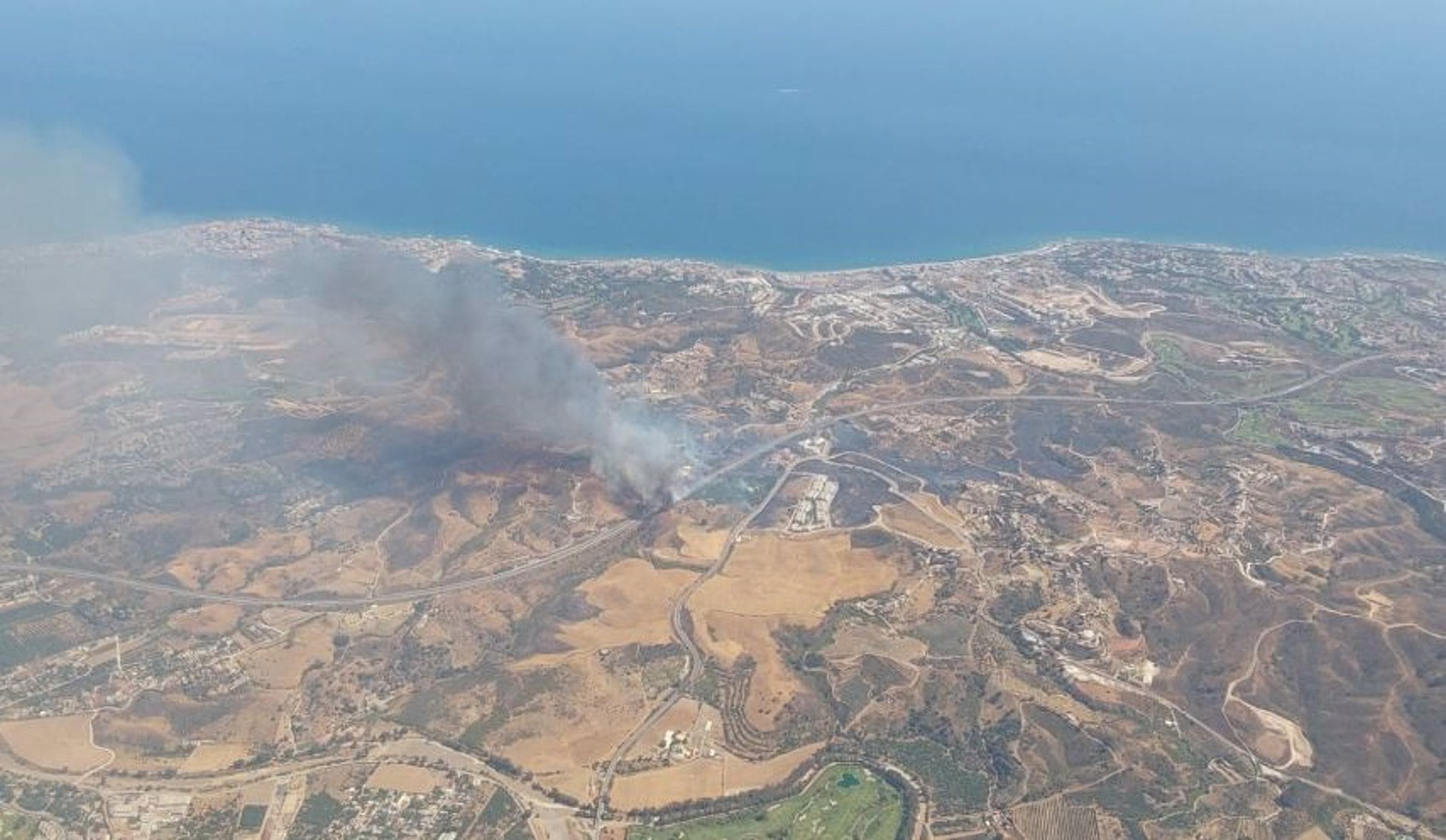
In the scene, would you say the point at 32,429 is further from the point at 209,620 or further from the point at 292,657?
the point at 292,657

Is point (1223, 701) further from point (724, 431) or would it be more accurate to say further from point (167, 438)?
point (167, 438)

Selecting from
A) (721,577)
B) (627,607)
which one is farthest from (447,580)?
(721,577)

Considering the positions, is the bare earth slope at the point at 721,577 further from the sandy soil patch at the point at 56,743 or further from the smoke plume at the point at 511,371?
the smoke plume at the point at 511,371

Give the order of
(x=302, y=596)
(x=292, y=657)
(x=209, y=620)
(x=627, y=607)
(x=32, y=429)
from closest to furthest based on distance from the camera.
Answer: (x=292, y=657), (x=209, y=620), (x=627, y=607), (x=302, y=596), (x=32, y=429)

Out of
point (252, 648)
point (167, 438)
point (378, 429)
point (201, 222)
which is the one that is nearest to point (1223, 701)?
point (252, 648)

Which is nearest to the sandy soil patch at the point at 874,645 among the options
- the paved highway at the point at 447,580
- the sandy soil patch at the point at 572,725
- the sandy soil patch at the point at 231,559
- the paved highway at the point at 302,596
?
the sandy soil patch at the point at 572,725

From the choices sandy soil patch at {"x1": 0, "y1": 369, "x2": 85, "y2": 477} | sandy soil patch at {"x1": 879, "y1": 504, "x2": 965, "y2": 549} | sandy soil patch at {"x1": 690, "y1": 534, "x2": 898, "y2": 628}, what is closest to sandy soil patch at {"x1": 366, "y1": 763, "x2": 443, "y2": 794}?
sandy soil patch at {"x1": 690, "y1": 534, "x2": 898, "y2": 628}
